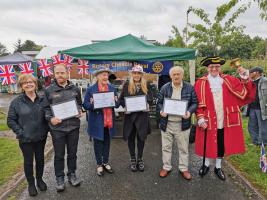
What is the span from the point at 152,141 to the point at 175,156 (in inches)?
48.3

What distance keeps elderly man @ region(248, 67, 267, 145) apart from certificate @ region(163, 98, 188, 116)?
192 cm

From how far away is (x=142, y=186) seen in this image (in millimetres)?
4102

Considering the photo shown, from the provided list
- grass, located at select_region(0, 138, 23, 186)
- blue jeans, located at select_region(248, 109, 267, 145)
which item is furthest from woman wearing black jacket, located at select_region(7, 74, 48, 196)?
blue jeans, located at select_region(248, 109, 267, 145)

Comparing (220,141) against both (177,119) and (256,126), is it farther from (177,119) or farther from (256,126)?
(256,126)

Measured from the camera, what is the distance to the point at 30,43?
79438 mm

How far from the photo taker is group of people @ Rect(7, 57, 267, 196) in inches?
141

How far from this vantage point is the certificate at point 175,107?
13.1ft

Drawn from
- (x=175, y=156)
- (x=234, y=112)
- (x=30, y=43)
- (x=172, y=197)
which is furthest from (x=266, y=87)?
(x=30, y=43)

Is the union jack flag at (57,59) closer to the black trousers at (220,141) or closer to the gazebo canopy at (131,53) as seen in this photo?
the gazebo canopy at (131,53)

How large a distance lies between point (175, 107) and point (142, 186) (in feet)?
4.61

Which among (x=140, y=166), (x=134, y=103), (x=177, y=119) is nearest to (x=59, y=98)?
(x=134, y=103)

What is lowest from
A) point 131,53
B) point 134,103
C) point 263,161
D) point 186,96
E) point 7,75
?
point 263,161

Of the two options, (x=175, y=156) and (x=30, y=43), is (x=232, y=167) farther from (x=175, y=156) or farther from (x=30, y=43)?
(x=30, y=43)

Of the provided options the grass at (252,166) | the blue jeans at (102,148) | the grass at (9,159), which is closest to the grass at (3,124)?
the grass at (9,159)
